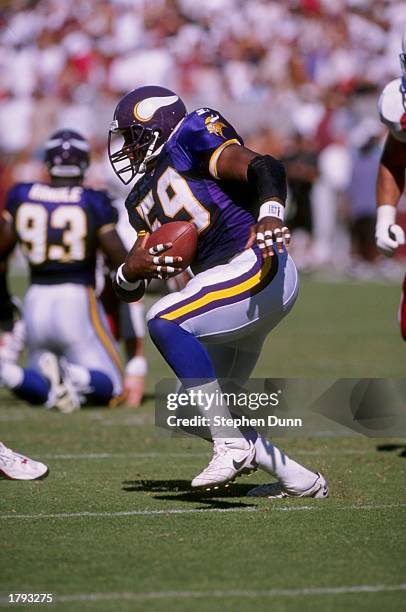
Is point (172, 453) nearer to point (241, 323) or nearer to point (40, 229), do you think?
point (241, 323)

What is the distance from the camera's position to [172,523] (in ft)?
13.5

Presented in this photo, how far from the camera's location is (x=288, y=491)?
15.1 ft

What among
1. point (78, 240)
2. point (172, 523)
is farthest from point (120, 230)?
point (172, 523)

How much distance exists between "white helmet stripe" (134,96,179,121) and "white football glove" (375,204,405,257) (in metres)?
1.30

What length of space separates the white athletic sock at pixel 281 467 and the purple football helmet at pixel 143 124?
1181mm

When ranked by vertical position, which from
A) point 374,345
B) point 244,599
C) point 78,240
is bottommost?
point 244,599

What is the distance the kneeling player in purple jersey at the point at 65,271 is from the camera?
7242mm

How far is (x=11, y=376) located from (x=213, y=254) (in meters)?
2.67

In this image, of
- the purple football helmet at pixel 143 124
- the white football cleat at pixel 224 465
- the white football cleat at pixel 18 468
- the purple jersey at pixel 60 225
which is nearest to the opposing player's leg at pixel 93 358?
→ the purple jersey at pixel 60 225

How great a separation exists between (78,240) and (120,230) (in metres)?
0.55

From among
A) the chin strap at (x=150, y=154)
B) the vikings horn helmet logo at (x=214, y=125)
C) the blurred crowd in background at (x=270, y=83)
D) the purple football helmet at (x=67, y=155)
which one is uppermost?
the blurred crowd in background at (x=270, y=83)

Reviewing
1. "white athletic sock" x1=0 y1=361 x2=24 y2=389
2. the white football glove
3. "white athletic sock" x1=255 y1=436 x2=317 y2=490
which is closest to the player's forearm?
"white athletic sock" x1=255 y1=436 x2=317 y2=490

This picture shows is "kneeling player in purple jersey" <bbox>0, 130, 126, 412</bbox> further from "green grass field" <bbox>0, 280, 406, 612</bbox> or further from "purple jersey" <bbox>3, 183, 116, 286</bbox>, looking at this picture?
"green grass field" <bbox>0, 280, 406, 612</bbox>

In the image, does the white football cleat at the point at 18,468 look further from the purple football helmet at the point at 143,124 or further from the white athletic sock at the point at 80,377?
the white athletic sock at the point at 80,377
